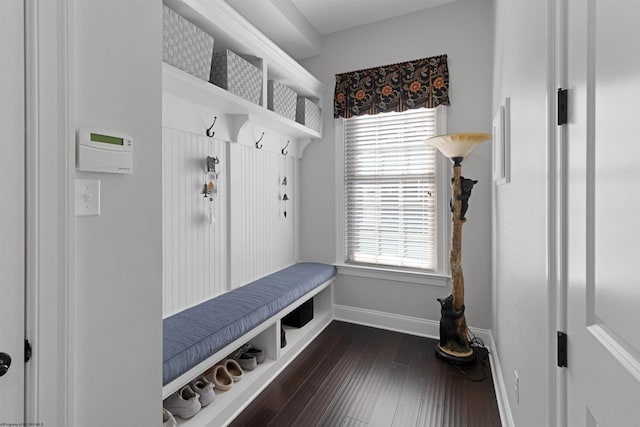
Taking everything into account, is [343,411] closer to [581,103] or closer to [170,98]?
[581,103]

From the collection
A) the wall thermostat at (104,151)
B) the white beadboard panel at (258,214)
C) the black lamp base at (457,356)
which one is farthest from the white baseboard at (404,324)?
the wall thermostat at (104,151)

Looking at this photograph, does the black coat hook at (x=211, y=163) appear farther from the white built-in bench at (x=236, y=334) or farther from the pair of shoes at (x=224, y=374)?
the pair of shoes at (x=224, y=374)

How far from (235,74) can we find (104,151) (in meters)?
1.24

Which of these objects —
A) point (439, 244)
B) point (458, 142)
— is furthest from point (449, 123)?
point (439, 244)

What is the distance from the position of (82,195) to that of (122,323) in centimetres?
45

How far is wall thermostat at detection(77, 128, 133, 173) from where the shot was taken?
914 mm

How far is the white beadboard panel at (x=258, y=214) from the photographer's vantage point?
2.37 m

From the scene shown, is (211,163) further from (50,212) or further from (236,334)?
(50,212)

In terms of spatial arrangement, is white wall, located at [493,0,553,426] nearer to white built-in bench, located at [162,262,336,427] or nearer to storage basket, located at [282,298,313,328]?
white built-in bench, located at [162,262,336,427]

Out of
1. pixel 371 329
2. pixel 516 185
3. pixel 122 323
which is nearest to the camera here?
pixel 122 323

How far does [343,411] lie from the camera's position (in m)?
1.82

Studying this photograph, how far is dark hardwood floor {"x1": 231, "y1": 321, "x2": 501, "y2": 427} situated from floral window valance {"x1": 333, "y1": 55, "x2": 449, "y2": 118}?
215cm

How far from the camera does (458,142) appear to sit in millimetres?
2229

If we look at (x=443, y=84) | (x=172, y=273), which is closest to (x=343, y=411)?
(x=172, y=273)
